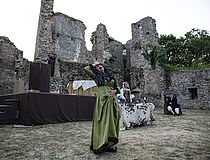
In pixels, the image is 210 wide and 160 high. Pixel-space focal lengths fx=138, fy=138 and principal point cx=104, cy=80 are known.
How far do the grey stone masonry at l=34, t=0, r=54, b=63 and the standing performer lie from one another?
31.1ft

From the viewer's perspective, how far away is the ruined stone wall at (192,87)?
39.6 feet

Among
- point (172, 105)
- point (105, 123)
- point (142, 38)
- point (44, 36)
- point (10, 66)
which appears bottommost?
point (172, 105)

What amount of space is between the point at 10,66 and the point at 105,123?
1035 cm

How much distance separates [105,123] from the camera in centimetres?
231

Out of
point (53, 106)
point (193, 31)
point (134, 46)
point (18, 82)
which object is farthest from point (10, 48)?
point (193, 31)

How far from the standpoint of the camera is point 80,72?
11.4 metres

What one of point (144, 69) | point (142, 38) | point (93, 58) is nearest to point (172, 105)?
point (144, 69)

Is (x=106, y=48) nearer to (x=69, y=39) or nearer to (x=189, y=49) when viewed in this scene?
(x=69, y=39)

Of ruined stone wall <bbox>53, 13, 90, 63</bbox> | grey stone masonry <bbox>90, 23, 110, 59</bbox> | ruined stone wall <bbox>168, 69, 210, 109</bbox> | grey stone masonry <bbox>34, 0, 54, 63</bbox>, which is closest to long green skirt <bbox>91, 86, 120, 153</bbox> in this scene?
grey stone masonry <bbox>34, 0, 54, 63</bbox>

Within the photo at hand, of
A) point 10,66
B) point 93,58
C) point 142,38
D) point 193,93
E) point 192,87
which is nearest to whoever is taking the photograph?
point 10,66

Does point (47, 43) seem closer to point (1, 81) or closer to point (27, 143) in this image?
point (1, 81)

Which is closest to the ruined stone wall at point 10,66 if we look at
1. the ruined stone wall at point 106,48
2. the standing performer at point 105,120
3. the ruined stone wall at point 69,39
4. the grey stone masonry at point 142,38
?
the ruined stone wall at point 106,48

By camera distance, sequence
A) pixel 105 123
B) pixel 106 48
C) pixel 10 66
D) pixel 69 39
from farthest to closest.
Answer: pixel 69 39 < pixel 106 48 < pixel 10 66 < pixel 105 123

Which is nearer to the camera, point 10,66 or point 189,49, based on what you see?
point 10,66
